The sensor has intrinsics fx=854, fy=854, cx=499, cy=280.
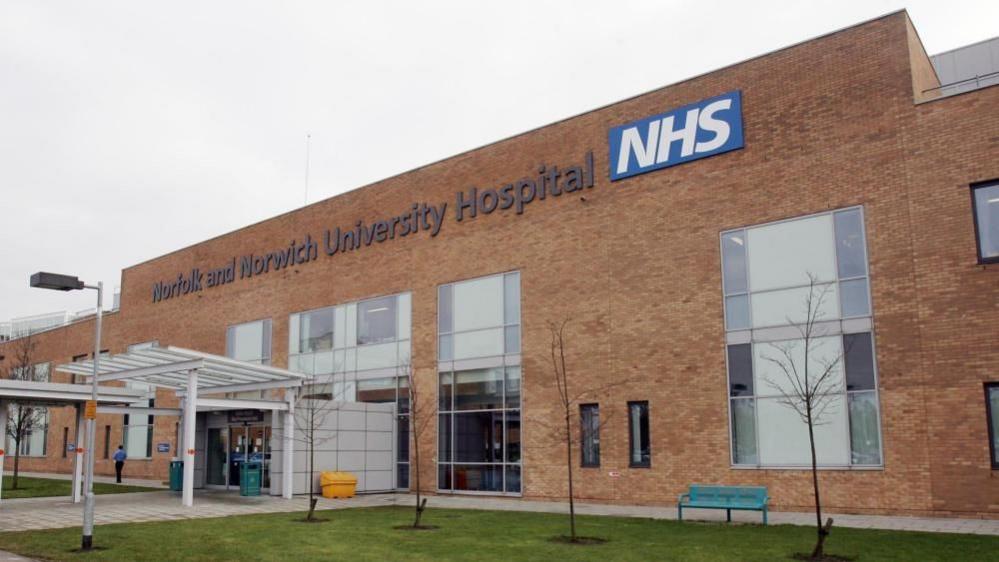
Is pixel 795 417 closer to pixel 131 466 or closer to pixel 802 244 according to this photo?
pixel 802 244

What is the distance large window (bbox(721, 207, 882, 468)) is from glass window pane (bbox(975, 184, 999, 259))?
228cm

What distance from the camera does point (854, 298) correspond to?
18750 millimetres

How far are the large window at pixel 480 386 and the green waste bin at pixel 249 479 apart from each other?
5.38m

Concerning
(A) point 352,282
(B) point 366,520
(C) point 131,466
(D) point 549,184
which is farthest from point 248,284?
(B) point 366,520

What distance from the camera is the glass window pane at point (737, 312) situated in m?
20.4

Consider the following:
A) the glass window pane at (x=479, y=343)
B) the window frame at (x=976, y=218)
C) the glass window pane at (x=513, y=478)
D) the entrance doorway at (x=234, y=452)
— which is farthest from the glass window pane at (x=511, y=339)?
the window frame at (x=976, y=218)

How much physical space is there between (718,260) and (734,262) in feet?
1.25

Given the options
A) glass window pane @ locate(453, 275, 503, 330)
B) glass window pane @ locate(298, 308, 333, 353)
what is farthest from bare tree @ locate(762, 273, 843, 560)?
glass window pane @ locate(298, 308, 333, 353)

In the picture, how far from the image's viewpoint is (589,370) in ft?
74.8

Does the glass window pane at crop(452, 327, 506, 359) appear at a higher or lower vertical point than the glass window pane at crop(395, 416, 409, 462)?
higher

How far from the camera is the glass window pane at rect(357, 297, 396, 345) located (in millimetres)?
28703

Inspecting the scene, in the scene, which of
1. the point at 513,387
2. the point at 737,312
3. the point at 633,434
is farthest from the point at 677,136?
the point at 513,387

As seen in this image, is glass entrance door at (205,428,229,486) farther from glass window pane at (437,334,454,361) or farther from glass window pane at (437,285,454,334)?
glass window pane at (437,285,454,334)

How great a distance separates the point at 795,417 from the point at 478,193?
467 inches
